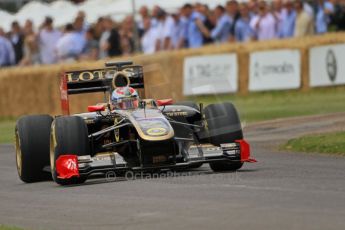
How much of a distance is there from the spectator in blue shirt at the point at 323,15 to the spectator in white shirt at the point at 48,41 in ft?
21.5

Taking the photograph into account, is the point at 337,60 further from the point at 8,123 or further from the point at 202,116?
the point at 202,116

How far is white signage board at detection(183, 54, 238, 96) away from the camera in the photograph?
2720cm

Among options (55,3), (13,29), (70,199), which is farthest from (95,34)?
(70,199)

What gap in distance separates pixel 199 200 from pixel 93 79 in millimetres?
4593

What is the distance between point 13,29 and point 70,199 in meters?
18.6

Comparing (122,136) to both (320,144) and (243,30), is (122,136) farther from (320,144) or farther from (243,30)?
(243,30)

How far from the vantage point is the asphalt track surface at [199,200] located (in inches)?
372

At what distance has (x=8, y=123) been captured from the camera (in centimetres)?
2809

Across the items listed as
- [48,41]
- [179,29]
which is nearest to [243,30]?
[179,29]

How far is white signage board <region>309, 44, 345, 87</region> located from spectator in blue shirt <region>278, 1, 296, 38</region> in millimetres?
888

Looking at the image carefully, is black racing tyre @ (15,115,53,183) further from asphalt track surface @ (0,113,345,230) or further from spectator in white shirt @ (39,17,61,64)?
spectator in white shirt @ (39,17,61,64)

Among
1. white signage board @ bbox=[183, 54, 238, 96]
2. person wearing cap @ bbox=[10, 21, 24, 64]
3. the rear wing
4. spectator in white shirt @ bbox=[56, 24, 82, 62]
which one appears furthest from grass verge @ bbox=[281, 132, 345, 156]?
person wearing cap @ bbox=[10, 21, 24, 64]

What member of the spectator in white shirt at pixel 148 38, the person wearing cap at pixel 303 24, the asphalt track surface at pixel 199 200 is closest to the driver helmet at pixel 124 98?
A: the asphalt track surface at pixel 199 200

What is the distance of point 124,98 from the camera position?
46.5ft
